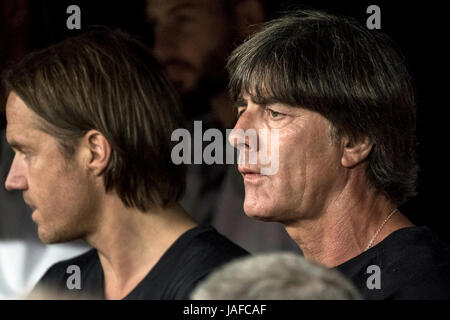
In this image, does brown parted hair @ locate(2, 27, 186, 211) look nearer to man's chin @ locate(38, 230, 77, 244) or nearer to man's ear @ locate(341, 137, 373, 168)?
man's chin @ locate(38, 230, 77, 244)

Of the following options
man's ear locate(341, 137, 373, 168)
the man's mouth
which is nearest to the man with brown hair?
the man's mouth

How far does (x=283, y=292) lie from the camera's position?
0.73m

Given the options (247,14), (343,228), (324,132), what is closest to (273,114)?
(324,132)

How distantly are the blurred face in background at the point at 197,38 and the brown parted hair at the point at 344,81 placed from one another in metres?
0.22

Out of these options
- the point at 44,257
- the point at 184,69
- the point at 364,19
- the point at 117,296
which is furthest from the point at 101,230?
the point at 364,19

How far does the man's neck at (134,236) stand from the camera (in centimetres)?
108

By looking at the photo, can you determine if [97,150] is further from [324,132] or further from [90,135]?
[324,132]

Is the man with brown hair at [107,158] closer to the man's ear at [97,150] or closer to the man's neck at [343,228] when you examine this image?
the man's ear at [97,150]

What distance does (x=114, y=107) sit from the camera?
Result: 1.08 metres

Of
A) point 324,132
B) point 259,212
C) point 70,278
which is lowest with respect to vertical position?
point 70,278

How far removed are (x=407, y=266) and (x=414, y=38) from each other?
48cm

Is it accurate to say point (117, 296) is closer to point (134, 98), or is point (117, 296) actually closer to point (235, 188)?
point (134, 98)

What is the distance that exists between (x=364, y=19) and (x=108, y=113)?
1.67 ft

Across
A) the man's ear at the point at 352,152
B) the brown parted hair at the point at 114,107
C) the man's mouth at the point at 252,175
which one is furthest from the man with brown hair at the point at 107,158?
the man's ear at the point at 352,152
